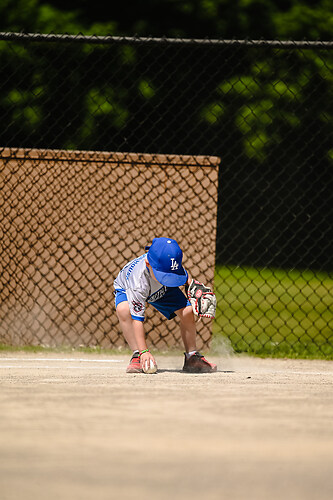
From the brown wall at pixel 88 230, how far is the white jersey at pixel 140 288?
1.84 ft

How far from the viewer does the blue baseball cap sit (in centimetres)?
396

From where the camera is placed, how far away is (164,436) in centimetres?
260

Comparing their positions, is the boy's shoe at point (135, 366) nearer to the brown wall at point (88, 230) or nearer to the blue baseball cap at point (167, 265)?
the blue baseball cap at point (167, 265)

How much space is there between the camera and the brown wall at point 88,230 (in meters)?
4.73

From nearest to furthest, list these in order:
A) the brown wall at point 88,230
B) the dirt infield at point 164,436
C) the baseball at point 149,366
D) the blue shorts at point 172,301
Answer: the dirt infield at point 164,436
the baseball at point 149,366
the blue shorts at point 172,301
the brown wall at point 88,230

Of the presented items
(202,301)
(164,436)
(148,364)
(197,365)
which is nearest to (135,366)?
(148,364)

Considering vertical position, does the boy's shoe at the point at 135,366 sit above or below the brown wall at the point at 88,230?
below

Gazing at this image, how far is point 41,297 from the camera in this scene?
4766 millimetres

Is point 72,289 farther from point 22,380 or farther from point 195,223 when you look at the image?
point 22,380

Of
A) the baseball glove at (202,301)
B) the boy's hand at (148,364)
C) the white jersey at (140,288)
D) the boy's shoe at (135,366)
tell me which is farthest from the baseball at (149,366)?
the baseball glove at (202,301)

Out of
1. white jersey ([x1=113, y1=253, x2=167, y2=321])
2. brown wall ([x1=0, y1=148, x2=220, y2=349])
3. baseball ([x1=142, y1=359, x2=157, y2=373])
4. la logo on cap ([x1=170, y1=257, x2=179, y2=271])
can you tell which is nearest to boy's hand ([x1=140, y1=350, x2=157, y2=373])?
baseball ([x1=142, y1=359, x2=157, y2=373])

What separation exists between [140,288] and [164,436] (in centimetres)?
153

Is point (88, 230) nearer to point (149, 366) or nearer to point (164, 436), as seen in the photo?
point (149, 366)

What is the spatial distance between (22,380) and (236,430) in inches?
51.7
